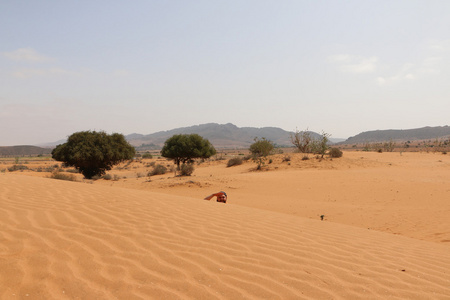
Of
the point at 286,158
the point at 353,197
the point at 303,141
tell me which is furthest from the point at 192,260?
the point at 303,141

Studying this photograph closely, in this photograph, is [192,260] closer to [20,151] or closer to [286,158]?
[286,158]

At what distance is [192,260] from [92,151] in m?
19.9

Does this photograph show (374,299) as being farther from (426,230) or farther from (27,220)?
(426,230)

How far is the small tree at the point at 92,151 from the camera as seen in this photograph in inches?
822

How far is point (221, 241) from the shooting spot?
4277 millimetres

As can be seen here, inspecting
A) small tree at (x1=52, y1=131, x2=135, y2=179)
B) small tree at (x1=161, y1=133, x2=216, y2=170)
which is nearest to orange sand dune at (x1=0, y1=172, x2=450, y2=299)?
small tree at (x1=52, y1=131, x2=135, y2=179)

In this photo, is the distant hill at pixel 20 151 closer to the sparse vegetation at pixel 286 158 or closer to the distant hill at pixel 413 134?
the sparse vegetation at pixel 286 158

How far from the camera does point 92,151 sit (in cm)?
2116

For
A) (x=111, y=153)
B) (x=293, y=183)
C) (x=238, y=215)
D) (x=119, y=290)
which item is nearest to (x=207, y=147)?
(x=111, y=153)

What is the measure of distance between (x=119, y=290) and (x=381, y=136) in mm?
154899

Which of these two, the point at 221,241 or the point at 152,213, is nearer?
the point at 221,241

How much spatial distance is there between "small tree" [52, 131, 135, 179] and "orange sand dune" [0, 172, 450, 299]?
1623cm

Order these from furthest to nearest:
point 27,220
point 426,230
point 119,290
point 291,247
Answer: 1. point 426,230
2. point 27,220
3. point 291,247
4. point 119,290

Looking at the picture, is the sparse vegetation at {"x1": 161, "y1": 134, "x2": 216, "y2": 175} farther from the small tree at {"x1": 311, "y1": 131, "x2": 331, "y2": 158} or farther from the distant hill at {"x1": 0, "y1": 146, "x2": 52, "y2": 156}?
the distant hill at {"x1": 0, "y1": 146, "x2": 52, "y2": 156}
